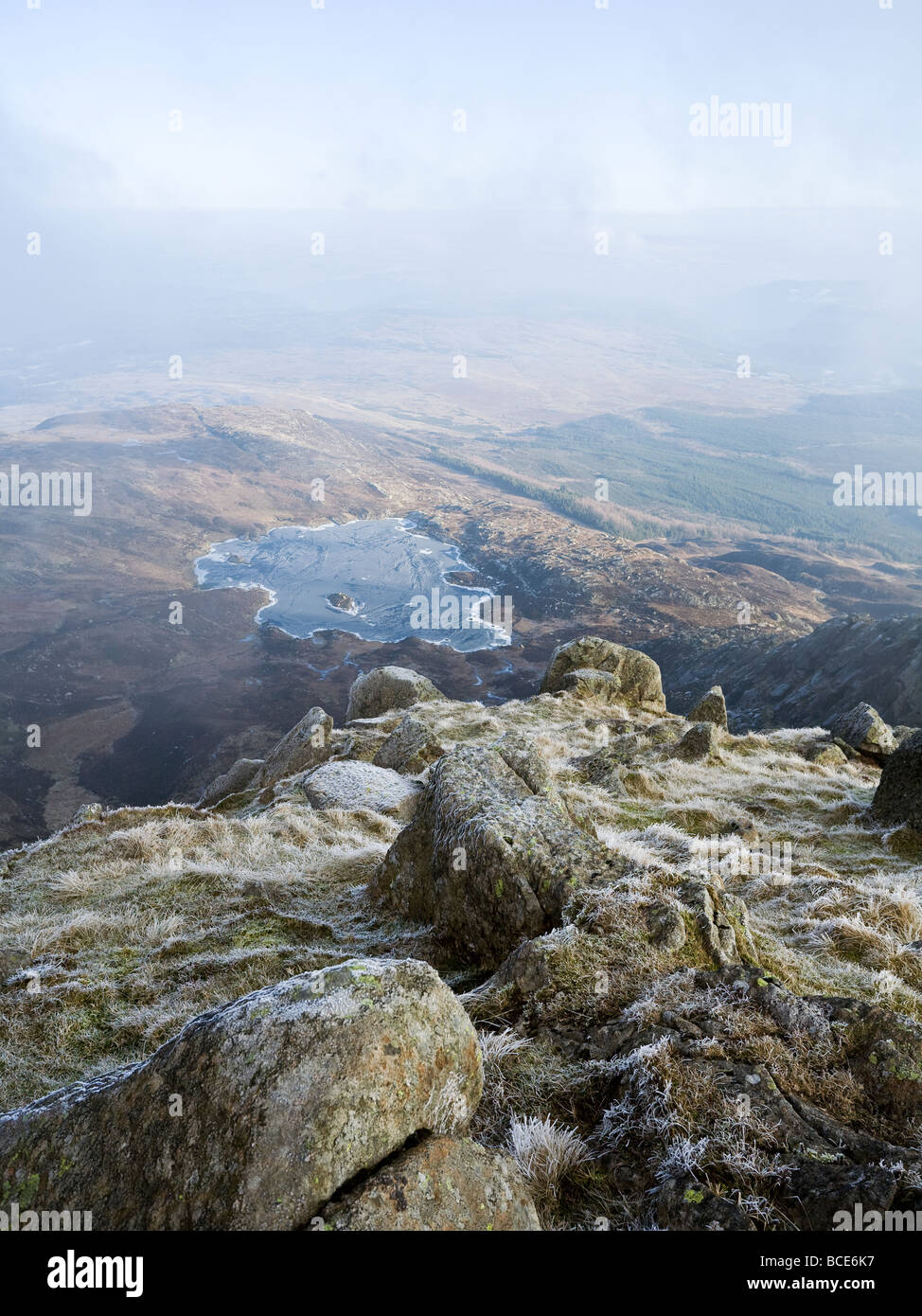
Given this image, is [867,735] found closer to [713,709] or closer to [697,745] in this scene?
[713,709]

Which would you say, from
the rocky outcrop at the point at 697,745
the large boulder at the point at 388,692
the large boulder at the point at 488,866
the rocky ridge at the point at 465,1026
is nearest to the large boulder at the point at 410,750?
the rocky outcrop at the point at 697,745

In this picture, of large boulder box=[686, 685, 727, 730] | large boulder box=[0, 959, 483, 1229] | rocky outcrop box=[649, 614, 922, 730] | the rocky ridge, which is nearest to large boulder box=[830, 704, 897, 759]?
large boulder box=[686, 685, 727, 730]

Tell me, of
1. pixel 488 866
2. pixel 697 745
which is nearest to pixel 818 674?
pixel 697 745

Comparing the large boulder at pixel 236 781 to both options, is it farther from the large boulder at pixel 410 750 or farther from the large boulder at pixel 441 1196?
the large boulder at pixel 441 1196

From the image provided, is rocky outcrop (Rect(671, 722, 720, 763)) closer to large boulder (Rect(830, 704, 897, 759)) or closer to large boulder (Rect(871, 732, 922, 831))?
large boulder (Rect(871, 732, 922, 831))

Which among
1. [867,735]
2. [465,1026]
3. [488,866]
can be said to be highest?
[465,1026]
